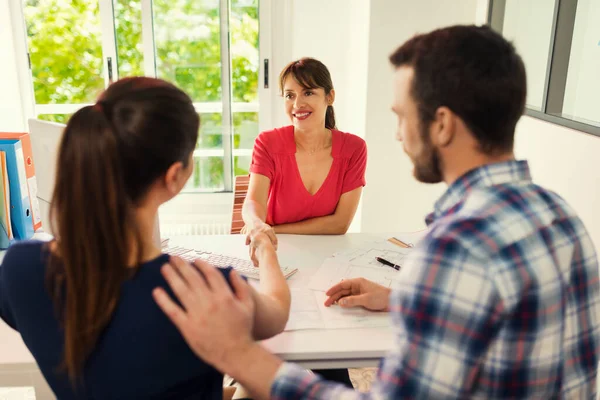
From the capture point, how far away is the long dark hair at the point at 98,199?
79cm

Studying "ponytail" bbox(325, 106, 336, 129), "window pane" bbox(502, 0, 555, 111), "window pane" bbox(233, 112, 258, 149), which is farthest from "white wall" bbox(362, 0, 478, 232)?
"window pane" bbox(233, 112, 258, 149)

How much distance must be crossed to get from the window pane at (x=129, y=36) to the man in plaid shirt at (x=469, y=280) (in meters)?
2.78

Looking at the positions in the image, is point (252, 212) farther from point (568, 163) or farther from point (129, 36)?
point (129, 36)

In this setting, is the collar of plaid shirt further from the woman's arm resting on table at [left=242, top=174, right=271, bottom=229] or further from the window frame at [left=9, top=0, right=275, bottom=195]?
the window frame at [left=9, top=0, right=275, bottom=195]

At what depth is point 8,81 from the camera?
3248mm

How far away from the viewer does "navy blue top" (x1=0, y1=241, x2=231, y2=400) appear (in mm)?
821

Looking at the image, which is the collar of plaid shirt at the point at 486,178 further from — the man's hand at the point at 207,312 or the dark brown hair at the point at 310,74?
the dark brown hair at the point at 310,74

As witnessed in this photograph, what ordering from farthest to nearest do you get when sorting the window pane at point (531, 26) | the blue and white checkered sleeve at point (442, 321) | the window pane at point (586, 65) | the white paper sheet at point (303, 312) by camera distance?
the window pane at point (531, 26), the window pane at point (586, 65), the white paper sheet at point (303, 312), the blue and white checkered sleeve at point (442, 321)

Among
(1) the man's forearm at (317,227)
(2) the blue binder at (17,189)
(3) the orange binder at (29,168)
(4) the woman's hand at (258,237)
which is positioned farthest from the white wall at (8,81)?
(4) the woman's hand at (258,237)

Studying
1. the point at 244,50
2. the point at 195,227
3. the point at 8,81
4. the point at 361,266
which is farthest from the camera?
the point at 195,227

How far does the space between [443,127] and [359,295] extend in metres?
0.60

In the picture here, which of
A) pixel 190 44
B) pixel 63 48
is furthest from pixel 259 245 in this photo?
pixel 63 48

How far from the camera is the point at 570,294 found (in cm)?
79

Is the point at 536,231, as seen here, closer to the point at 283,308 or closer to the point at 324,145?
the point at 283,308
